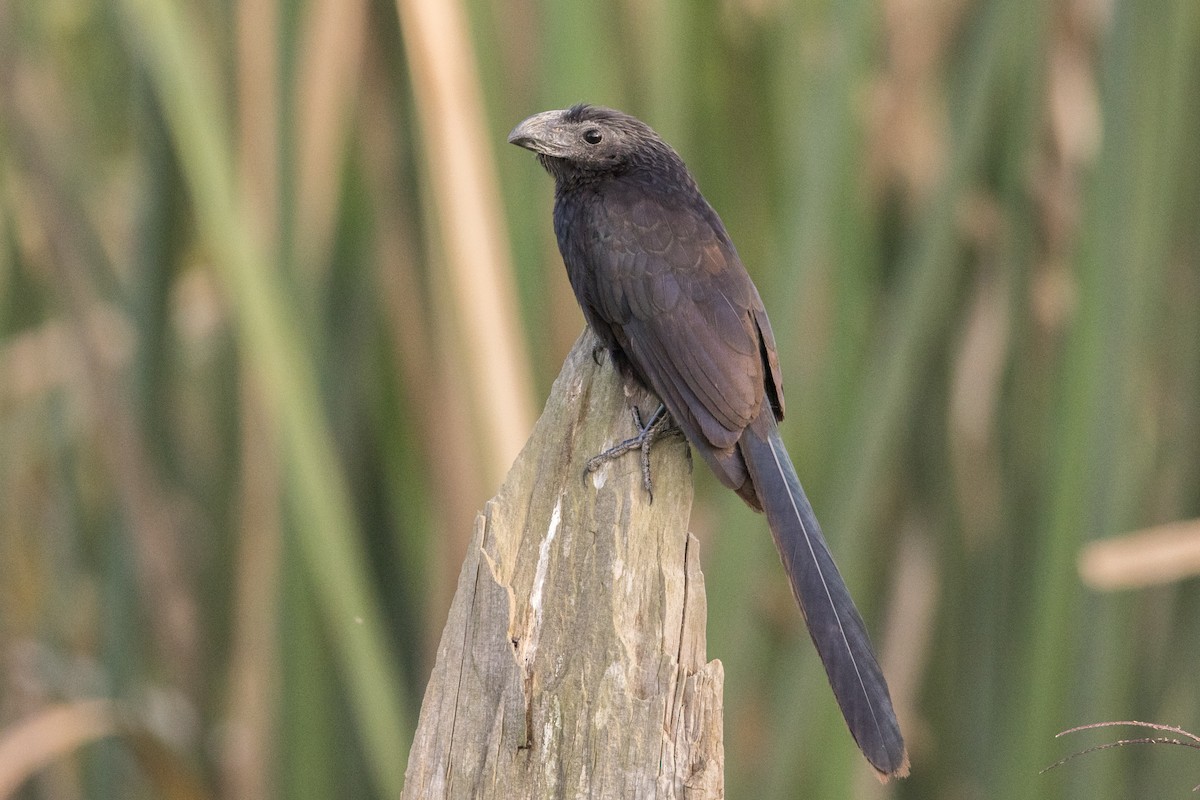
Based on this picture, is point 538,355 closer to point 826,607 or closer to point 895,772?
point 826,607

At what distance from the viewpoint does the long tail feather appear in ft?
4.47

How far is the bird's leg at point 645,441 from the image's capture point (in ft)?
4.91

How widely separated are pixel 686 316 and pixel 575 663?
0.66m

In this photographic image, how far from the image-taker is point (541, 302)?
7.64 feet

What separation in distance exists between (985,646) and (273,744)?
1.38 metres

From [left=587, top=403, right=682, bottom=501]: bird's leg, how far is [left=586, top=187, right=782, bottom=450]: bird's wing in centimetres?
3

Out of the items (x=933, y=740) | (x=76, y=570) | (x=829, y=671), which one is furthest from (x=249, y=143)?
(x=933, y=740)

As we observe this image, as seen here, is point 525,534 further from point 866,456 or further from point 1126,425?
point 1126,425

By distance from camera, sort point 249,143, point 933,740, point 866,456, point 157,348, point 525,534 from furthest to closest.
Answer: point 933,740 < point 157,348 < point 249,143 < point 866,456 < point 525,534

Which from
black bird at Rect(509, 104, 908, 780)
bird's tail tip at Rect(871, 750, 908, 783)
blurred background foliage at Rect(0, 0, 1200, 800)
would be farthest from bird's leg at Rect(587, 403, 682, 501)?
blurred background foliage at Rect(0, 0, 1200, 800)

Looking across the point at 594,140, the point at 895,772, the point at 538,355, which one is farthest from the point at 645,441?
the point at 538,355

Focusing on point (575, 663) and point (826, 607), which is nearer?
point (575, 663)

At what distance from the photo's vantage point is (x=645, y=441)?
1609 millimetres

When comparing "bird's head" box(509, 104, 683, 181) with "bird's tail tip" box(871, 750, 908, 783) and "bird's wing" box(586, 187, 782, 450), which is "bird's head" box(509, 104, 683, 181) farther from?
"bird's tail tip" box(871, 750, 908, 783)
